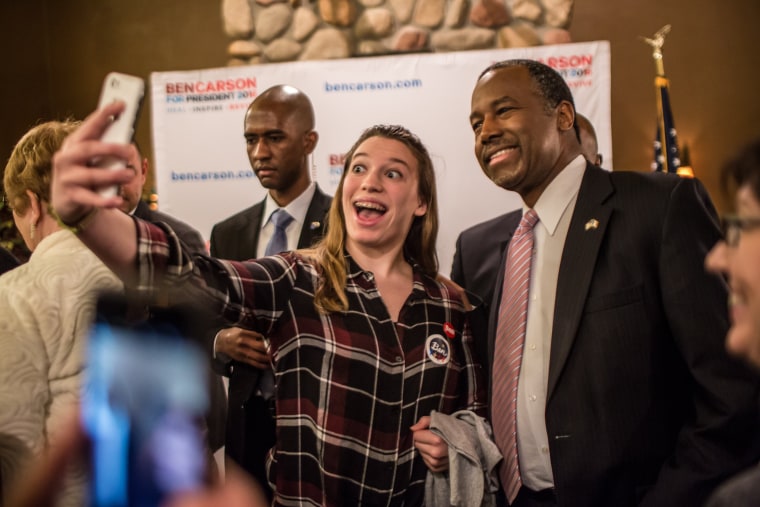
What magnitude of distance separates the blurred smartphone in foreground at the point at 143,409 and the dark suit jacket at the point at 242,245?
1.93ft

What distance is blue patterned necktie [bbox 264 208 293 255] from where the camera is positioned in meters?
3.41

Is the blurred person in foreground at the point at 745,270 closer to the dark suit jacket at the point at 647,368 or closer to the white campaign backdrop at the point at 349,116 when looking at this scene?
the dark suit jacket at the point at 647,368

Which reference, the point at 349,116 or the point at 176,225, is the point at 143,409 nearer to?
the point at 176,225

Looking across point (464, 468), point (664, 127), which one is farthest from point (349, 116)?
point (464, 468)

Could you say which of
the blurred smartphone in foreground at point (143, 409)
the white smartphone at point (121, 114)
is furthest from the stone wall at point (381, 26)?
the white smartphone at point (121, 114)

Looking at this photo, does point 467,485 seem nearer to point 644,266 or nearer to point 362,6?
point 644,266

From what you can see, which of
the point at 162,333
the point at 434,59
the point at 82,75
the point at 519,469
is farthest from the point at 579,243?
the point at 82,75

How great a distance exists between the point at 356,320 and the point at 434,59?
7.97 ft

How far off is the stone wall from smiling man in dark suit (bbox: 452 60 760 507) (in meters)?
2.59

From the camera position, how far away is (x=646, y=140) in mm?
4977

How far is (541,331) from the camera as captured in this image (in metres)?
1.97

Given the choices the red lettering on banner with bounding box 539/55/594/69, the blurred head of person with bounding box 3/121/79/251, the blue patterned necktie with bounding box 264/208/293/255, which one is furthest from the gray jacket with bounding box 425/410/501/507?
the red lettering on banner with bounding box 539/55/594/69

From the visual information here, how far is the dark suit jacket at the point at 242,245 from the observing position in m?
2.15

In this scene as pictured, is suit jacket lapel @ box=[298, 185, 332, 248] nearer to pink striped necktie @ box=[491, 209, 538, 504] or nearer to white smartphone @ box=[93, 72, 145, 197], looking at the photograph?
pink striped necktie @ box=[491, 209, 538, 504]
